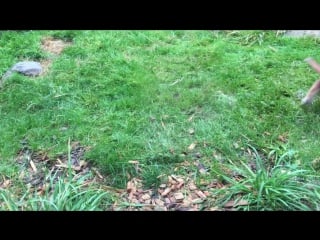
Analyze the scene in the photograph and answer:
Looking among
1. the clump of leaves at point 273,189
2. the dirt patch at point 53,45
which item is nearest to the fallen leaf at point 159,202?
the clump of leaves at point 273,189

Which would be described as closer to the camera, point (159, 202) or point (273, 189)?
point (273, 189)

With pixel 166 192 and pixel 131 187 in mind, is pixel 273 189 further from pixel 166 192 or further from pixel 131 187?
pixel 131 187

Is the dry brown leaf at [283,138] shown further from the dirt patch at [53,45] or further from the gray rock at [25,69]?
the dirt patch at [53,45]

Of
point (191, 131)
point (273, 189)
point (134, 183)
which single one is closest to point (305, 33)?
point (191, 131)

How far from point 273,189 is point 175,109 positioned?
1.27 meters

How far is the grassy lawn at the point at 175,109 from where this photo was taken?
2973 mm

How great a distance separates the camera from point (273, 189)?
2629 mm

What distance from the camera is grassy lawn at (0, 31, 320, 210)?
2.97 meters

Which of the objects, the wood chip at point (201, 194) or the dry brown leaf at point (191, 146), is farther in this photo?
the dry brown leaf at point (191, 146)

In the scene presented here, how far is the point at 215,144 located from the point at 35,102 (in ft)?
5.57

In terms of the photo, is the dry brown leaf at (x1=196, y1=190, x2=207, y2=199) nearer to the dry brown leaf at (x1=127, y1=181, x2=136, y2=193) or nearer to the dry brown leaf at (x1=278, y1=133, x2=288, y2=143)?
the dry brown leaf at (x1=127, y1=181, x2=136, y2=193)

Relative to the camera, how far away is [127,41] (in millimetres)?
4676
